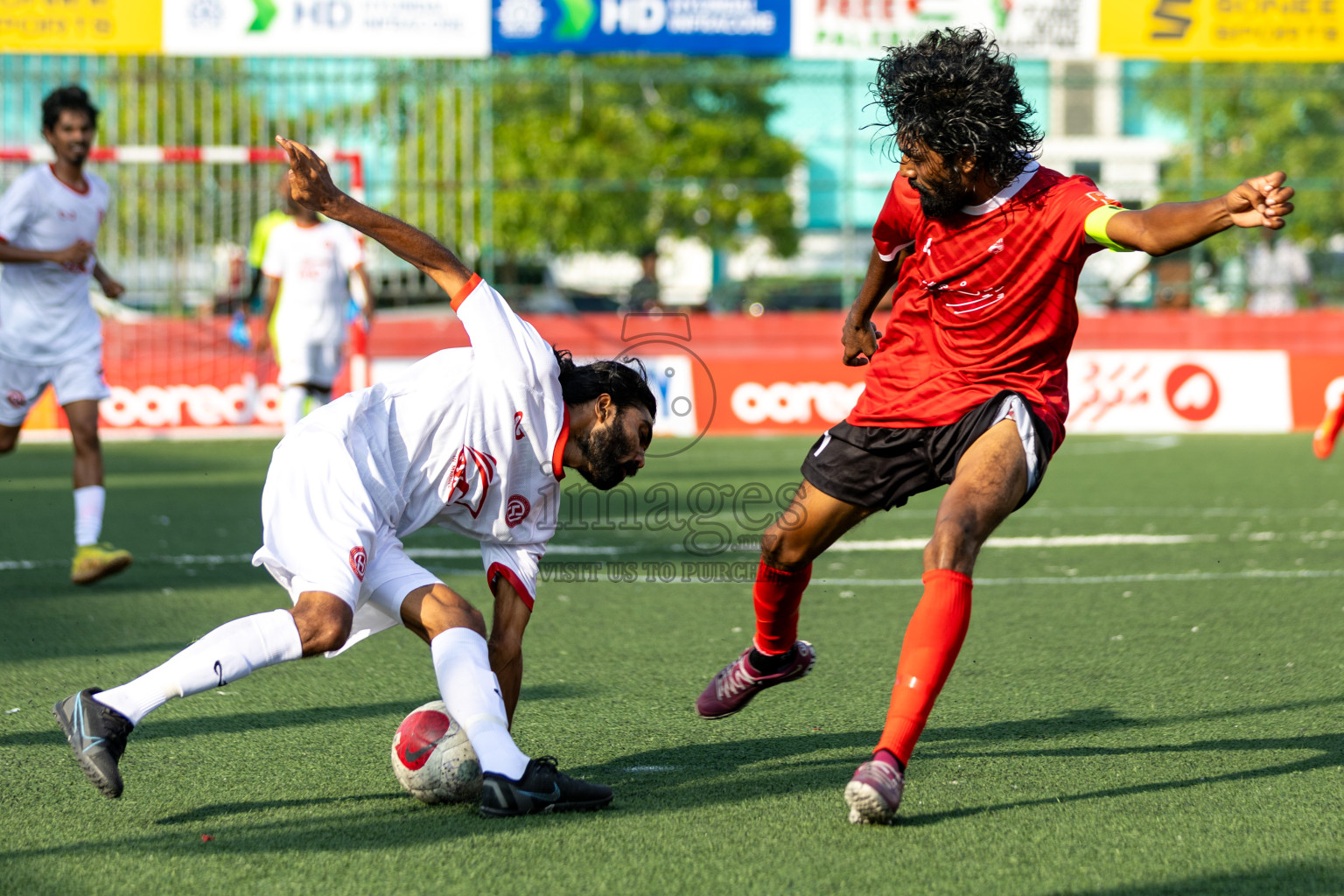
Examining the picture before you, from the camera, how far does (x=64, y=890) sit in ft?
9.75

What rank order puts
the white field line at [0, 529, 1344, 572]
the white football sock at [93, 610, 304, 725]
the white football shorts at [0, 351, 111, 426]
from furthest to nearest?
the white field line at [0, 529, 1344, 572]
the white football shorts at [0, 351, 111, 426]
the white football sock at [93, 610, 304, 725]

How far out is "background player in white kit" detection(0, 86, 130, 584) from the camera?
6961 mm

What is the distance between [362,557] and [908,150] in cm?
176

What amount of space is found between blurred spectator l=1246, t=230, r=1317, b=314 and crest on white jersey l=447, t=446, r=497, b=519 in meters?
15.7

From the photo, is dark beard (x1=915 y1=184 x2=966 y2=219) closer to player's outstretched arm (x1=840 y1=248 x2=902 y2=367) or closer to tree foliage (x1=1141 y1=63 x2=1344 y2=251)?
player's outstretched arm (x1=840 y1=248 x2=902 y2=367)

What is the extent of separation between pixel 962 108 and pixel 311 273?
6.91 meters

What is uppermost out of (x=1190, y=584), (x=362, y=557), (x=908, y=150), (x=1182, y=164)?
(x=1182, y=164)

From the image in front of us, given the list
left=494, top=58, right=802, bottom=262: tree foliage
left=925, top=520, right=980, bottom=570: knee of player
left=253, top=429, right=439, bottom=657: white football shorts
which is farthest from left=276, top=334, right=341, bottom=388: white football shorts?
left=494, top=58, right=802, bottom=262: tree foliage

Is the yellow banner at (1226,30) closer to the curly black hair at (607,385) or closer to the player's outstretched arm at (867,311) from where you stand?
the player's outstretched arm at (867,311)

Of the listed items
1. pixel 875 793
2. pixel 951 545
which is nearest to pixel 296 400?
pixel 951 545

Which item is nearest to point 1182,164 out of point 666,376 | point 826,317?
point 826,317

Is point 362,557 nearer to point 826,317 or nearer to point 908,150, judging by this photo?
point 908,150

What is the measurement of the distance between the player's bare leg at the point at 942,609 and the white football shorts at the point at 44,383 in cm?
491

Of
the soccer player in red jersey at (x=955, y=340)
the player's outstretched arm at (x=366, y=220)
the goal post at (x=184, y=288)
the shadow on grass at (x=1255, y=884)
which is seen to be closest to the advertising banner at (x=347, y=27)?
the goal post at (x=184, y=288)
